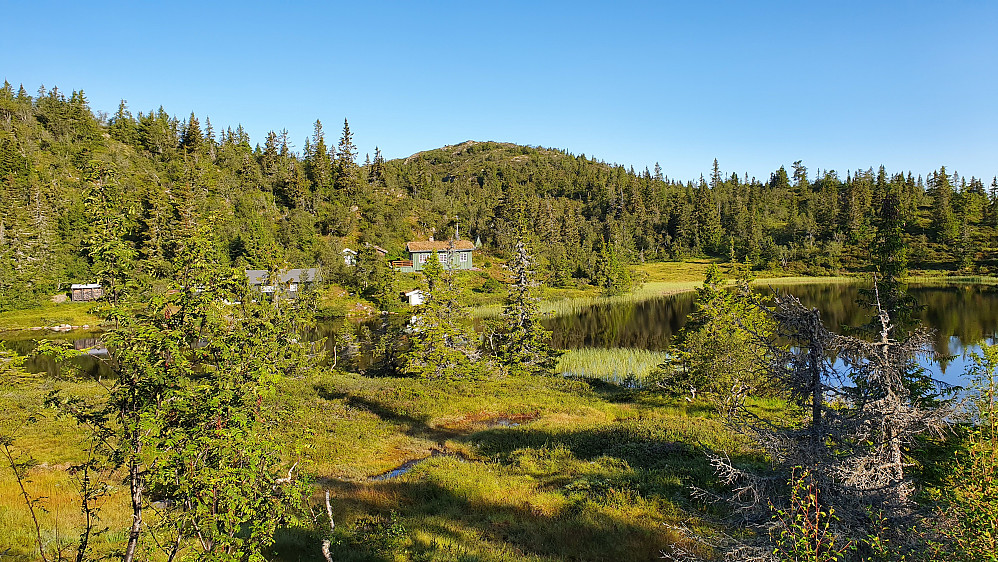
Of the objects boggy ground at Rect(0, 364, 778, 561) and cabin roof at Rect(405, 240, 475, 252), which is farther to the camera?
cabin roof at Rect(405, 240, 475, 252)

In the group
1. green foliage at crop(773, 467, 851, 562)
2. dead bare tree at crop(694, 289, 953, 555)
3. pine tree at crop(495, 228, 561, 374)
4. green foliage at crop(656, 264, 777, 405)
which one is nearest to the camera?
green foliage at crop(773, 467, 851, 562)

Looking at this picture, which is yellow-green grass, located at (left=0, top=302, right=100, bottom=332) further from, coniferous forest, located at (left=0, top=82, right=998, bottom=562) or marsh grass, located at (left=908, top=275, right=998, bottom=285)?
marsh grass, located at (left=908, top=275, right=998, bottom=285)

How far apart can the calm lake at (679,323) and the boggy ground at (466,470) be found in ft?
53.1

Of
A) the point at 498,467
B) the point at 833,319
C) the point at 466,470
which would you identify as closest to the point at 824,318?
the point at 833,319

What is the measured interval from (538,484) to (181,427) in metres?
12.4

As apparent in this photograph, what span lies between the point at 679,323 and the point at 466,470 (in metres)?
47.2

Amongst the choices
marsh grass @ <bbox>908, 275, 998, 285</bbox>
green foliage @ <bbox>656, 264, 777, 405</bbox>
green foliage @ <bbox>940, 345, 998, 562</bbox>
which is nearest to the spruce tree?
green foliage @ <bbox>656, 264, 777, 405</bbox>

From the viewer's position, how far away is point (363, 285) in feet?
267

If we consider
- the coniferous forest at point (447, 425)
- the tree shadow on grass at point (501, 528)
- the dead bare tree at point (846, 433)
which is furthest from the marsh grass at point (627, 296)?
the dead bare tree at point (846, 433)

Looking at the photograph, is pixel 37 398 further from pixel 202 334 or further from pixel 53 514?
pixel 202 334

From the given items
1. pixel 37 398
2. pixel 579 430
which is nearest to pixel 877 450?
pixel 579 430

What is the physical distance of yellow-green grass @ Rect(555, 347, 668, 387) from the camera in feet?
127

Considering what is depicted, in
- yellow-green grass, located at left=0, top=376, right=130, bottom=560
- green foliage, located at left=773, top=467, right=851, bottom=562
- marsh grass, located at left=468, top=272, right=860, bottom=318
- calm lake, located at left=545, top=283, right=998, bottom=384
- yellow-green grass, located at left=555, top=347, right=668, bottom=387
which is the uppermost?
green foliage, located at left=773, top=467, right=851, bottom=562

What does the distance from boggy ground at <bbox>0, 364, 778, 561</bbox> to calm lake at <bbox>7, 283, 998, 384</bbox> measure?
1619cm
